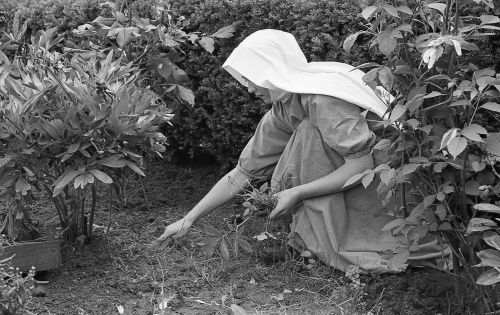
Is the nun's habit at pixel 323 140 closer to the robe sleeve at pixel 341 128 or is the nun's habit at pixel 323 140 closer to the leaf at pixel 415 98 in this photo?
the robe sleeve at pixel 341 128

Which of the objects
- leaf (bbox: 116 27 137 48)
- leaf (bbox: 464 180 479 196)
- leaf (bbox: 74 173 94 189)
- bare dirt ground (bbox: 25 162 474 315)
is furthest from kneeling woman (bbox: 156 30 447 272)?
leaf (bbox: 116 27 137 48)

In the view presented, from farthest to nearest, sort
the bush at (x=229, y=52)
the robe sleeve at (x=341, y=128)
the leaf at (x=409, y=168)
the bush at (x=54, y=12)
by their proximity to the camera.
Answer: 1. the bush at (x=54, y=12)
2. the bush at (x=229, y=52)
3. the robe sleeve at (x=341, y=128)
4. the leaf at (x=409, y=168)

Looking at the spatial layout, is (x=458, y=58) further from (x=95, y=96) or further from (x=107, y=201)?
(x=107, y=201)

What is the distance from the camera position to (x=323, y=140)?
4.02 metres

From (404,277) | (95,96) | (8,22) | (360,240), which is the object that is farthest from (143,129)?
(8,22)

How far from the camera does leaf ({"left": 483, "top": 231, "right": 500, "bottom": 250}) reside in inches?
115

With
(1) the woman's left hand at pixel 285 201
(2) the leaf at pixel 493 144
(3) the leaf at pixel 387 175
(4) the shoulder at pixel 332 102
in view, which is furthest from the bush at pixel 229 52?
(2) the leaf at pixel 493 144

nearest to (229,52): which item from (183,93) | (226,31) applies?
(226,31)

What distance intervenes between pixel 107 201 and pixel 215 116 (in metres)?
0.90

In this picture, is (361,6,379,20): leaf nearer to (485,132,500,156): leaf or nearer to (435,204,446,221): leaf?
(485,132,500,156): leaf

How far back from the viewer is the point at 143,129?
13.5ft

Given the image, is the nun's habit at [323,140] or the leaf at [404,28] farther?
the nun's habit at [323,140]

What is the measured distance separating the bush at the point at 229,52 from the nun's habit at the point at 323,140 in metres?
0.54

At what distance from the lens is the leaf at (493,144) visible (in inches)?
122
